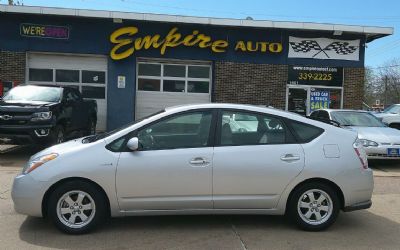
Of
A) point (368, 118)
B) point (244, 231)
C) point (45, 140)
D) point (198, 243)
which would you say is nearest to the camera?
point (198, 243)

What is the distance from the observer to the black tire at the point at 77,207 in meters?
5.43

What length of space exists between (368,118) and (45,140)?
8.36 metres

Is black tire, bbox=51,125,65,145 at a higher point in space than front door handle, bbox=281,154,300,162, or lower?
lower

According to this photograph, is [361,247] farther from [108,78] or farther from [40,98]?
[108,78]

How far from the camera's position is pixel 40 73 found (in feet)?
58.5

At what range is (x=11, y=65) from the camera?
17.5m

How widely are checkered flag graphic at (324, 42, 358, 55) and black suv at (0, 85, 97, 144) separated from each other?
10.4 meters

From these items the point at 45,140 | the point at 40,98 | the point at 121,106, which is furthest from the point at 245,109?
the point at 121,106

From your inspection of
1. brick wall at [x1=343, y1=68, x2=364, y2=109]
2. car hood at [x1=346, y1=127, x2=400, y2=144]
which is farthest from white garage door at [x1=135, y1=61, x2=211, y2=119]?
Result: car hood at [x1=346, y1=127, x2=400, y2=144]

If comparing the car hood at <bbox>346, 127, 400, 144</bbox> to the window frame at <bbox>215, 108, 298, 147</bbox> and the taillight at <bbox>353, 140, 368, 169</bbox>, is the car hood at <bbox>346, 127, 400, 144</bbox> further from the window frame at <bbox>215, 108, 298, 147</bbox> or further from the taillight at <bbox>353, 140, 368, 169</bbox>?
the window frame at <bbox>215, 108, 298, 147</bbox>

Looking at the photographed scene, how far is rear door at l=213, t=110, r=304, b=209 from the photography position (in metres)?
5.60

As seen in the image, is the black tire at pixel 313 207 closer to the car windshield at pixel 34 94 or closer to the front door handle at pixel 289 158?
the front door handle at pixel 289 158

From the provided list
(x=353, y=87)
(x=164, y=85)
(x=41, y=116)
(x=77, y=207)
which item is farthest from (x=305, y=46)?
(x=77, y=207)

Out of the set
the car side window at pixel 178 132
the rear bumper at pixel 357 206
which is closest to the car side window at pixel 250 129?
the car side window at pixel 178 132
